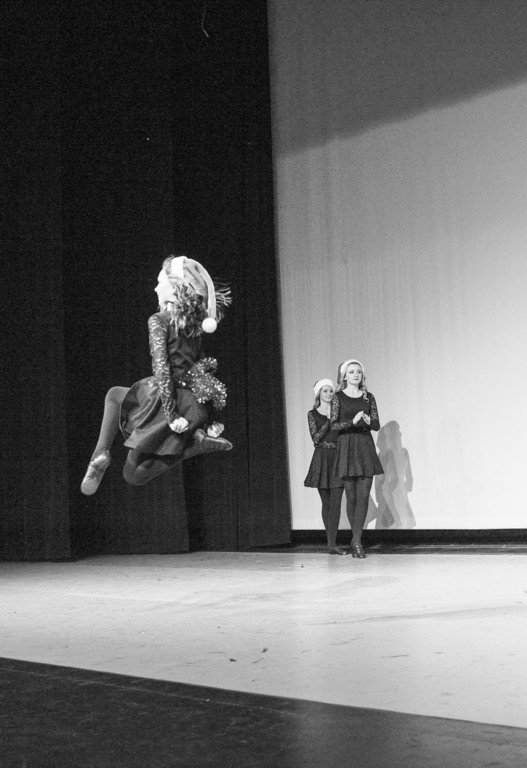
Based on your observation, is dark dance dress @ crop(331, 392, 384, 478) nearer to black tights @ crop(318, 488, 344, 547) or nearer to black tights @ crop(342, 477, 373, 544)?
black tights @ crop(342, 477, 373, 544)

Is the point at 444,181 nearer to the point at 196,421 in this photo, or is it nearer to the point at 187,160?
the point at 187,160

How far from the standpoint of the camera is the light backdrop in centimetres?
718

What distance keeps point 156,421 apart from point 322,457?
3.39m

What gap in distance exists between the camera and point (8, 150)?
27.2 ft

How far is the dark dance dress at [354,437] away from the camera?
6984mm

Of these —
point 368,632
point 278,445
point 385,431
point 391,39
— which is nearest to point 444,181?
point 391,39

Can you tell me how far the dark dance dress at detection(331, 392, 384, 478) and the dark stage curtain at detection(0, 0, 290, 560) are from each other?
48.1 inches

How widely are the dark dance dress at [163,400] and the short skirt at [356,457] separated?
2.89 meters

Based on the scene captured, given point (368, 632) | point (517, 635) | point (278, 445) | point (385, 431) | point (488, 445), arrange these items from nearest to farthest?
point (517, 635), point (368, 632), point (488, 445), point (385, 431), point (278, 445)

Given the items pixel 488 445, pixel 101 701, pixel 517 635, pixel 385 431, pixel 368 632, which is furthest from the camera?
pixel 385 431

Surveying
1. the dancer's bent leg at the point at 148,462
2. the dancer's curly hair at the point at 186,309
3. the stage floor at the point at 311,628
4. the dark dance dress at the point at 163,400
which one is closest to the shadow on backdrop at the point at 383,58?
the stage floor at the point at 311,628

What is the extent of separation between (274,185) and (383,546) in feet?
10.8

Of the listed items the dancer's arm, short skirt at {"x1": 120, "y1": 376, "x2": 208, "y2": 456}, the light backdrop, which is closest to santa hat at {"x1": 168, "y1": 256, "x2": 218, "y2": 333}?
short skirt at {"x1": 120, "y1": 376, "x2": 208, "y2": 456}

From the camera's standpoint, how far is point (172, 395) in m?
4.14
